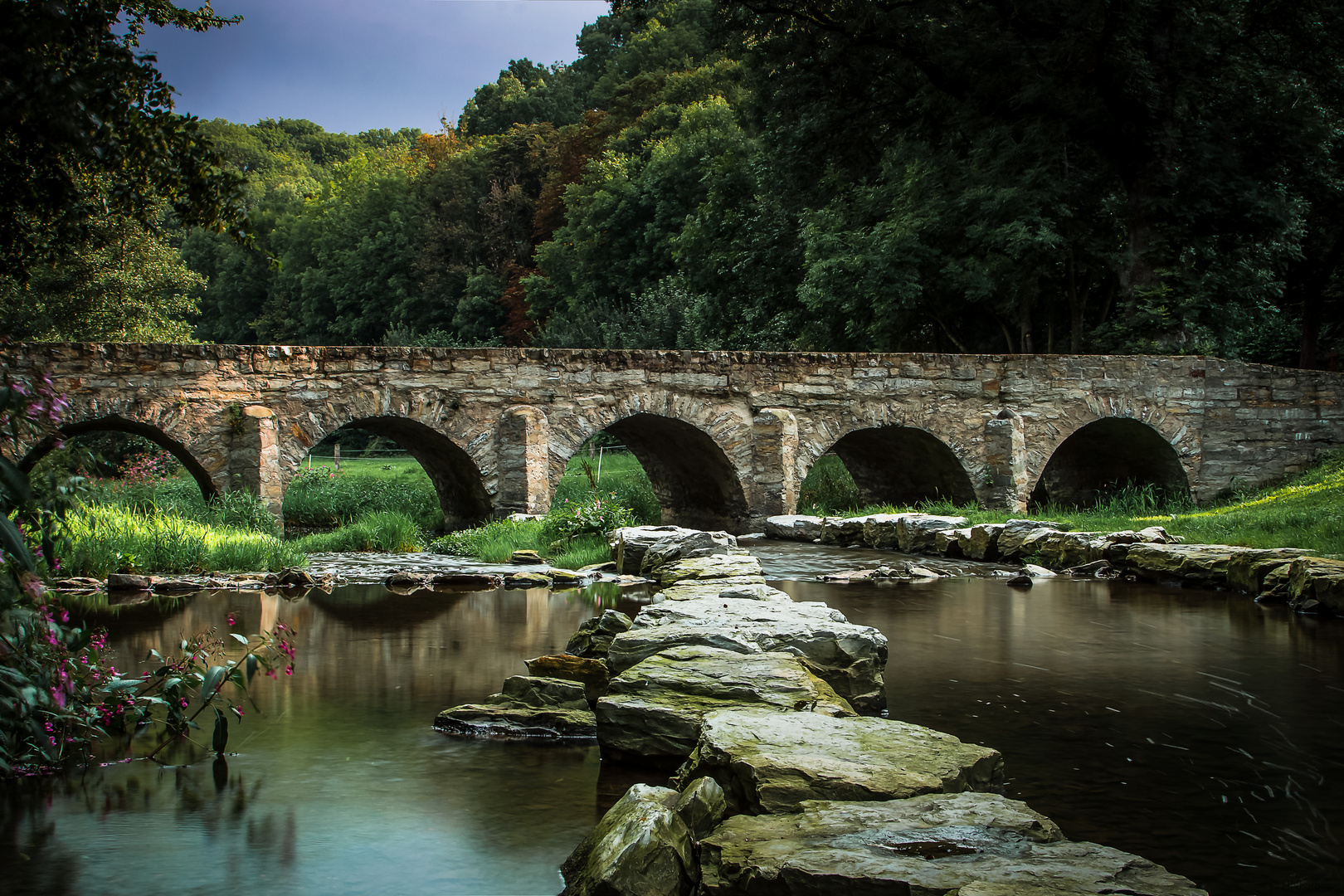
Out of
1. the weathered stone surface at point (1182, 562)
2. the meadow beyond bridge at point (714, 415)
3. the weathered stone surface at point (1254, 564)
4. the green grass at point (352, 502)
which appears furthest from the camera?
the green grass at point (352, 502)

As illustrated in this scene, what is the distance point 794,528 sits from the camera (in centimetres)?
1427

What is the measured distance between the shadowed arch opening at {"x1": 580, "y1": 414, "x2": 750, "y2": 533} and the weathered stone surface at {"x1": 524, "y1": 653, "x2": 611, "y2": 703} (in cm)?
915

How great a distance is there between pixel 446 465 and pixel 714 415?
4.08 meters

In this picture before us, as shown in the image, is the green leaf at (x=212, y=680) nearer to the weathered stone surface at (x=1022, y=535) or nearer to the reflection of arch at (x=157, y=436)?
the reflection of arch at (x=157, y=436)

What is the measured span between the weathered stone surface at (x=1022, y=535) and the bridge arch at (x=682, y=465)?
13.5 feet

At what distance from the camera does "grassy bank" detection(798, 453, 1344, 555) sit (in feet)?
32.5

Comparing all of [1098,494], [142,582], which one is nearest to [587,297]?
[1098,494]

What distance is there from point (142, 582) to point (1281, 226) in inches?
692

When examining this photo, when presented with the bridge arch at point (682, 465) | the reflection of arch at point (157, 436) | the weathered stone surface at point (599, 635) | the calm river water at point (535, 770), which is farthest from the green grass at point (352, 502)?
the weathered stone surface at point (599, 635)

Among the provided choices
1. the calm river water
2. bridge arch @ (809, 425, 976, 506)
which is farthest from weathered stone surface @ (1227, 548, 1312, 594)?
bridge arch @ (809, 425, 976, 506)

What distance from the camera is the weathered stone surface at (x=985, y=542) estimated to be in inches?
467

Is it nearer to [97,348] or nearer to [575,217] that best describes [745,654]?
[97,348]

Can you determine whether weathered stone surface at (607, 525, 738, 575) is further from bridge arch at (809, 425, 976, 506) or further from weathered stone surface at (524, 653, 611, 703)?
bridge arch at (809, 425, 976, 506)

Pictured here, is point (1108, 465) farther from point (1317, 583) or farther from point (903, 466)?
point (1317, 583)
